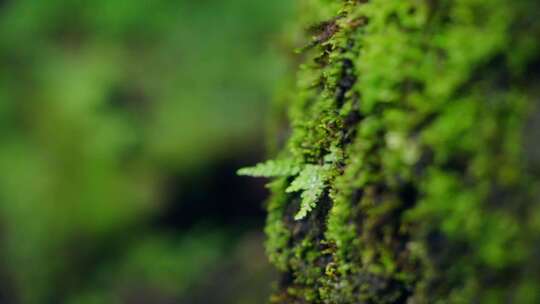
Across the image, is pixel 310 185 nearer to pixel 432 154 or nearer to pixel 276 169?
pixel 276 169

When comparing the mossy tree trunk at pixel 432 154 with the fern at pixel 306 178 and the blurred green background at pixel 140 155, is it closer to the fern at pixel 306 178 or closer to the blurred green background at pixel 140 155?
the fern at pixel 306 178

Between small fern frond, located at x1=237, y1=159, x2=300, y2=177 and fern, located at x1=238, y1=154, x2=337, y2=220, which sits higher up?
small fern frond, located at x1=237, y1=159, x2=300, y2=177

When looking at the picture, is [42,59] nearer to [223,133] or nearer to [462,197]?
[223,133]

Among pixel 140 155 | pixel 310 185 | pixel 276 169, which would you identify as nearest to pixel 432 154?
pixel 310 185

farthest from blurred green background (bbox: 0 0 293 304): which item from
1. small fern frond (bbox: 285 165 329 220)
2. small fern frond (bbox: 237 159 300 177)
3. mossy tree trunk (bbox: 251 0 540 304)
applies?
mossy tree trunk (bbox: 251 0 540 304)

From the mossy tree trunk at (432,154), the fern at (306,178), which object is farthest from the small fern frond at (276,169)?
the mossy tree trunk at (432,154)

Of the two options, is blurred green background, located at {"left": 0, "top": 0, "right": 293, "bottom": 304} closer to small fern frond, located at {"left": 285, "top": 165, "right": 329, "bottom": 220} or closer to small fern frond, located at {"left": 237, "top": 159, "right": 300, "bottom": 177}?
small fern frond, located at {"left": 237, "top": 159, "right": 300, "bottom": 177}
